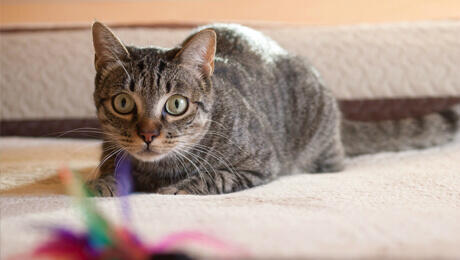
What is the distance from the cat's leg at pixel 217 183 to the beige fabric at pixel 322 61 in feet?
2.97

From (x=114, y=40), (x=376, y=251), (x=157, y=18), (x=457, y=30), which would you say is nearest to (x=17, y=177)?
(x=114, y=40)

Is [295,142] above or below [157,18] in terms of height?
below

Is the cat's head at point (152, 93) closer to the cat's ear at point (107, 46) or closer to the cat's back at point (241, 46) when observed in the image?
the cat's ear at point (107, 46)

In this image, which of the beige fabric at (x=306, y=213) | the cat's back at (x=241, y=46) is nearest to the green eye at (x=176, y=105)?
the beige fabric at (x=306, y=213)

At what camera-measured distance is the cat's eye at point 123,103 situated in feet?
3.86

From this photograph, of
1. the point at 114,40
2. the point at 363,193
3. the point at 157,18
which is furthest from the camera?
the point at 157,18

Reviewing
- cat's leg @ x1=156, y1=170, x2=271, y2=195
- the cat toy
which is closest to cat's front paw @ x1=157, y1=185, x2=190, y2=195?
cat's leg @ x1=156, y1=170, x2=271, y2=195

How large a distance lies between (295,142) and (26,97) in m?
1.16

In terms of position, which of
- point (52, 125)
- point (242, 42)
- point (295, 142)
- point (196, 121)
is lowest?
point (52, 125)

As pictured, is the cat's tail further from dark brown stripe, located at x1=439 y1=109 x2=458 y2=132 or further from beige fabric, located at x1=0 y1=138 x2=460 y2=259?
beige fabric, located at x1=0 y1=138 x2=460 y2=259

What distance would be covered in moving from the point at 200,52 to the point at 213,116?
0.19 meters

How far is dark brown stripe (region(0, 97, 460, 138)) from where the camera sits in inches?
79.8

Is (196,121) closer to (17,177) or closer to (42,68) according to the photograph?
(17,177)

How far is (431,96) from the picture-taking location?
6.66 ft
